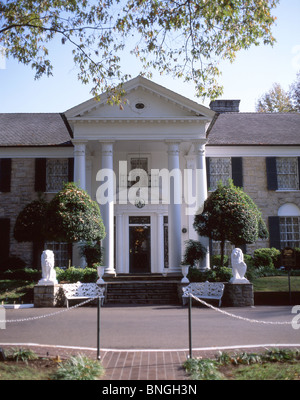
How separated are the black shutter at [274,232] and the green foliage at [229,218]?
539cm

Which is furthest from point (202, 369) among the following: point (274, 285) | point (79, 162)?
point (79, 162)

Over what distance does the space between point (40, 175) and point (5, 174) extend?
1863 mm

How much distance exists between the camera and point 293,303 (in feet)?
45.1

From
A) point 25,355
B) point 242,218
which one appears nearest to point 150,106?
point 242,218

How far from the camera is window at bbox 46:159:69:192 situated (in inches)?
844

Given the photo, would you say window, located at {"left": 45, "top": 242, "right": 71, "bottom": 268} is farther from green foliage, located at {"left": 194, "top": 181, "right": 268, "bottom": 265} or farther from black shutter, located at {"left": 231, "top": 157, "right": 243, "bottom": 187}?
black shutter, located at {"left": 231, "top": 157, "right": 243, "bottom": 187}

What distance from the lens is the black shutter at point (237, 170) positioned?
21656mm

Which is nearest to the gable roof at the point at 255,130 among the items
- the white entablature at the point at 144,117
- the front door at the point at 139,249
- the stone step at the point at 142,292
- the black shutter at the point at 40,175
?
the white entablature at the point at 144,117

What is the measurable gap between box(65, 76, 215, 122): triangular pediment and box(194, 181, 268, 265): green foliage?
14.5 feet

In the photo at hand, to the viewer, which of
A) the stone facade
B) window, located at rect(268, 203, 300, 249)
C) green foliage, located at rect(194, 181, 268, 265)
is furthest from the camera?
window, located at rect(268, 203, 300, 249)

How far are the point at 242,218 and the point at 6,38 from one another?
1001 cm
